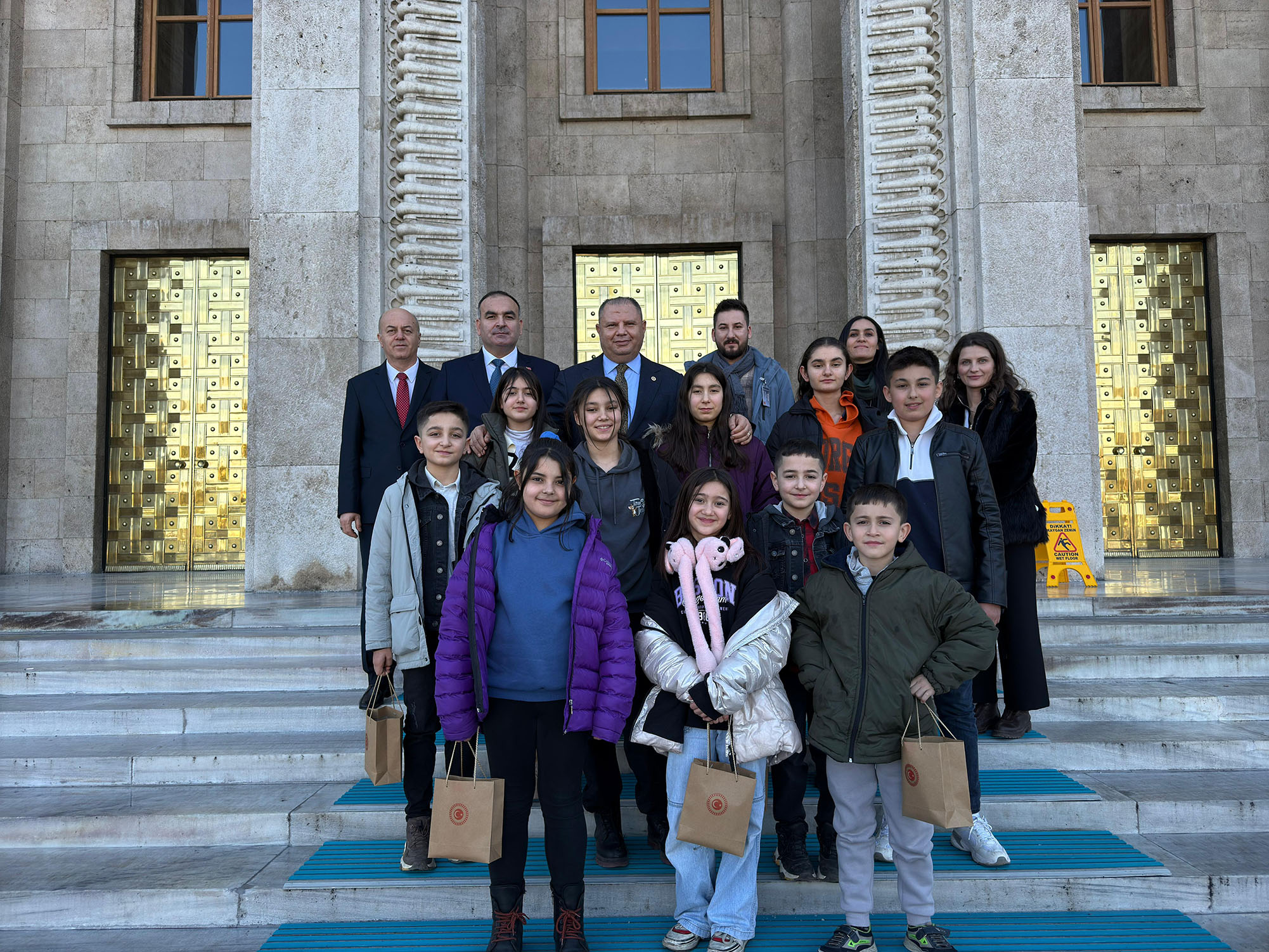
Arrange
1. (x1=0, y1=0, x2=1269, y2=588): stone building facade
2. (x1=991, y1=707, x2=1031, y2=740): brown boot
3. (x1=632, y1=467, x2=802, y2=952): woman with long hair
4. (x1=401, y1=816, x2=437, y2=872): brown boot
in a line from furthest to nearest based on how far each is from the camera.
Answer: (x1=0, y1=0, x2=1269, y2=588): stone building facade
(x1=991, y1=707, x2=1031, y2=740): brown boot
(x1=401, y1=816, x2=437, y2=872): brown boot
(x1=632, y1=467, x2=802, y2=952): woman with long hair

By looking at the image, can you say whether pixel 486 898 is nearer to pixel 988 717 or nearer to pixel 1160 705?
pixel 988 717

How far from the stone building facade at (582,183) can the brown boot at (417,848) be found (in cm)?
586

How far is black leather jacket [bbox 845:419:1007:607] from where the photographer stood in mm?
4234

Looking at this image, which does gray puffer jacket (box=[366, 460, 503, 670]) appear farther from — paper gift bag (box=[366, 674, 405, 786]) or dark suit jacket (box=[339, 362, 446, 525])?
dark suit jacket (box=[339, 362, 446, 525])

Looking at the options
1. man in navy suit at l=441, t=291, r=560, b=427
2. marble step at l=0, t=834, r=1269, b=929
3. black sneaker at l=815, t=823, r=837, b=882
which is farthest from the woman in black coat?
man in navy suit at l=441, t=291, r=560, b=427

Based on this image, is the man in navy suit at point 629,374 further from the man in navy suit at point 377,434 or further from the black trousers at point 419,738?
the black trousers at point 419,738

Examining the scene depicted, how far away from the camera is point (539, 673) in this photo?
353cm

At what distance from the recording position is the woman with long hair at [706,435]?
14.6 feet

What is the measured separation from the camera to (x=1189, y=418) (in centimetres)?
1301

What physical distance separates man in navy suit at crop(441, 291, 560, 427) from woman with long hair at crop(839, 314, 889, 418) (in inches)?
63.4

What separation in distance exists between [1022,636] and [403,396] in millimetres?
3550

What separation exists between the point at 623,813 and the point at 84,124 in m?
12.5

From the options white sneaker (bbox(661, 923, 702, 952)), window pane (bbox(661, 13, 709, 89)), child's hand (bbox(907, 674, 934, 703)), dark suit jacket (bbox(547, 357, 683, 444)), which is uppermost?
window pane (bbox(661, 13, 709, 89))

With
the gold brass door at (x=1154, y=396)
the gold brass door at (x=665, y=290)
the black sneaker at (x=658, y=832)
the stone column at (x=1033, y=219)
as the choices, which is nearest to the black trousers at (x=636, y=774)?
the black sneaker at (x=658, y=832)
